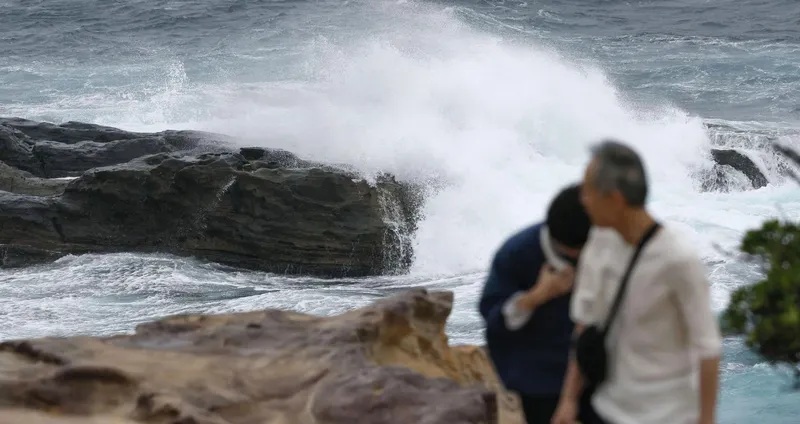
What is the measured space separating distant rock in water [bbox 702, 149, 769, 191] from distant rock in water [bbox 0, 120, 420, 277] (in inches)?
211

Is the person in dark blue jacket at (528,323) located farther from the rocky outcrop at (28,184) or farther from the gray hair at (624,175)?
the rocky outcrop at (28,184)

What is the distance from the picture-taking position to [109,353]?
4457mm

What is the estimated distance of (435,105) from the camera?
1766 centimetres

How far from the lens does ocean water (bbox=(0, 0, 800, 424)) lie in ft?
34.6

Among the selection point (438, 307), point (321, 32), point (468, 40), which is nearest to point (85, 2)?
point (321, 32)

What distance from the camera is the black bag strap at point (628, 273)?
8.50 feet

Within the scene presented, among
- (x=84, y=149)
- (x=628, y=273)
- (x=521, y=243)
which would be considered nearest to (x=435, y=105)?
(x=84, y=149)

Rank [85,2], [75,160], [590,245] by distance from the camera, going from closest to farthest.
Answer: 1. [590,245]
2. [75,160]
3. [85,2]

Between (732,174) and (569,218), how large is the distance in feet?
44.3

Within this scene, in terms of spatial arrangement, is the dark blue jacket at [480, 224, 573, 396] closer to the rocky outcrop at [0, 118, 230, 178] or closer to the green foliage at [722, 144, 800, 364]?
the green foliage at [722, 144, 800, 364]

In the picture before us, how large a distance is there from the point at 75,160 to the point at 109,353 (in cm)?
978

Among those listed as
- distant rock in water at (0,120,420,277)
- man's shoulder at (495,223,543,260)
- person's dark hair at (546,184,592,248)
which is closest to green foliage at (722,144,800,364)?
person's dark hair at (546,184,592,248)

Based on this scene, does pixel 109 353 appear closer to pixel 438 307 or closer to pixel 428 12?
pixel 438 307

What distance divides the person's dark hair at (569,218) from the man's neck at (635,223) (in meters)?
0.36
